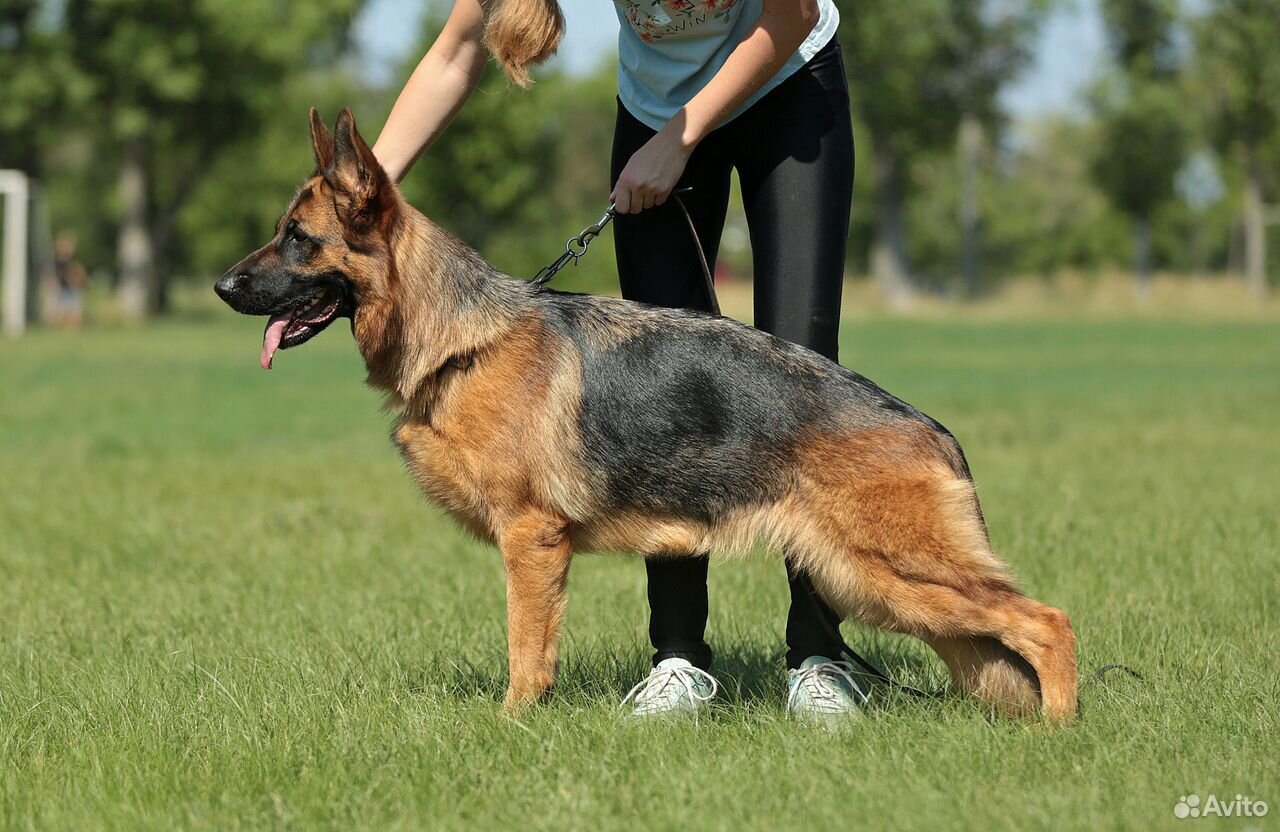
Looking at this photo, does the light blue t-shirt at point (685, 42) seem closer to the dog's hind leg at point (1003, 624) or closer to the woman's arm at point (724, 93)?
the woman's arm at point (724, 93)

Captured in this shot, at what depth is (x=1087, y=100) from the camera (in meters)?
57.4

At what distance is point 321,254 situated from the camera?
14.3 feet

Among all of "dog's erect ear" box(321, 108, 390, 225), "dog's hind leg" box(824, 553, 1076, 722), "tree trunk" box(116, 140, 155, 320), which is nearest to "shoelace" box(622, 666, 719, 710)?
"dog's hind leg" box(824, 553, 1076, 722)

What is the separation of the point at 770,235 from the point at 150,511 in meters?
6.07

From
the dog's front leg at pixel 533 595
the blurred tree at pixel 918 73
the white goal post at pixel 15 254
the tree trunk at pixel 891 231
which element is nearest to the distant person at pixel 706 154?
the dog's front leg at pixel 533 595

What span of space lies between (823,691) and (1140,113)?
5629 centimetres

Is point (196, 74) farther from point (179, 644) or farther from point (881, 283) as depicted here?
point (179, 644)

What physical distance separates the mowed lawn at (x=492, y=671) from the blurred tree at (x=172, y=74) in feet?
107

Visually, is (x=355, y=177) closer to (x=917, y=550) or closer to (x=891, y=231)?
(x=917, y=550)

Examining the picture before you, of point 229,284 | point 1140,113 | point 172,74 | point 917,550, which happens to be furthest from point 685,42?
point 1140,113

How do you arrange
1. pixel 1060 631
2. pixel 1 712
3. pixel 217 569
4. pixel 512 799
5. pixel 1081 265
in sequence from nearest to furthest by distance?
1. pixel 512 799
2. pixel 1060 631
3. pixel 1 712
4. pixel 217 569
5. pixel 1081 265

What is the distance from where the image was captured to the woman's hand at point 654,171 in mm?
4559

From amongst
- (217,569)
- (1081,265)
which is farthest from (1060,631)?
(1081,265)

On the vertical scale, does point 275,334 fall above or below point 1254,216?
below
